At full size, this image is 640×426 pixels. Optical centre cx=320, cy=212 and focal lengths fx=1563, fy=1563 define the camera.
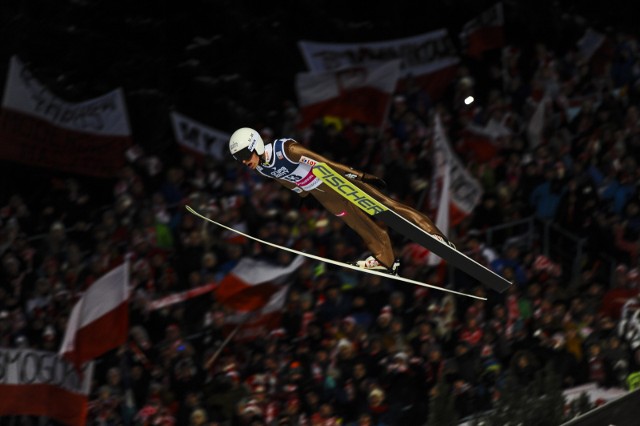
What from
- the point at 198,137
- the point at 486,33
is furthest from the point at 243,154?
the point at 486,33

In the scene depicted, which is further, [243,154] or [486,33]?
[486,33]

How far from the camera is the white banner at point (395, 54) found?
68.3 ft

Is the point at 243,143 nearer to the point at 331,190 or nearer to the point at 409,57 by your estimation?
the point at 331,190

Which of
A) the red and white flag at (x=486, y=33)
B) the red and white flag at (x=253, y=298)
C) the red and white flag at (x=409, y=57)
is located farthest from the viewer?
the red and white flag at (x=486, y=33)

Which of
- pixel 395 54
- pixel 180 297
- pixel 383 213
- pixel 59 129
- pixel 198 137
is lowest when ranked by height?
pixel 383 213

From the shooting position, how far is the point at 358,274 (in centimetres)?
1614

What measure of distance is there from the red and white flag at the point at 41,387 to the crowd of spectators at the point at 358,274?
24 cm

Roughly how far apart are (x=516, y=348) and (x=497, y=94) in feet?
15.9

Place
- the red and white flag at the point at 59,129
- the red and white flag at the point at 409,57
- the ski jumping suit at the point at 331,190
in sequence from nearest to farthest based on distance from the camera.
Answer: the ski jumping suit at the point at 331,190 < the red and white flag at the point at 59,129 < the red and white flag at the point at 409,57

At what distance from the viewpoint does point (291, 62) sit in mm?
23125

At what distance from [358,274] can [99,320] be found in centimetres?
274

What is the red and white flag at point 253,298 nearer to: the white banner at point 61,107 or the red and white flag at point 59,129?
the red and white flag at point 59,129

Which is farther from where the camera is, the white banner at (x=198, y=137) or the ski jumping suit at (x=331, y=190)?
the white banner at (x=198, y=137)

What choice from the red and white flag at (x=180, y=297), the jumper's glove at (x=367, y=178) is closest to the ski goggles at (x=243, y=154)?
the jumper's glove at (x=367, y=178)
